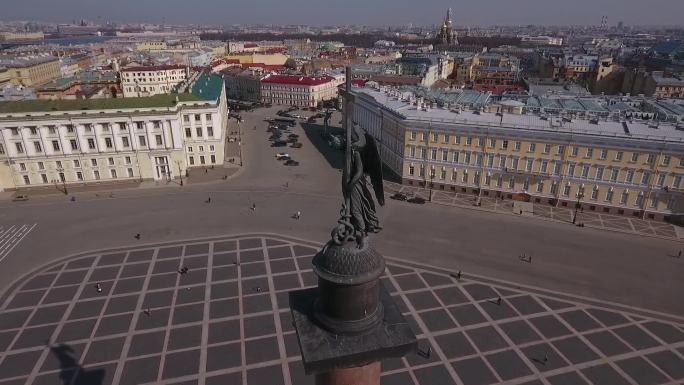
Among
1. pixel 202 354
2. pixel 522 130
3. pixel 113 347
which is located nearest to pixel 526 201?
pixel 522 130

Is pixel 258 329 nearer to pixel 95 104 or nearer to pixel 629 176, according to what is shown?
pixel 629 176

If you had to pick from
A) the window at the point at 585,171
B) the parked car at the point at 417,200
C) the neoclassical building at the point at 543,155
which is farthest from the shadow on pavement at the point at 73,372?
the window at the point at 585,171

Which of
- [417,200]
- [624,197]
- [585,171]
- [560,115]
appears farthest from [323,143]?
[624,197]

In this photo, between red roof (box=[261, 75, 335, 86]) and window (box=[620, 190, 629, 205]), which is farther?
red roof (box=[261, 75, 335, 86])

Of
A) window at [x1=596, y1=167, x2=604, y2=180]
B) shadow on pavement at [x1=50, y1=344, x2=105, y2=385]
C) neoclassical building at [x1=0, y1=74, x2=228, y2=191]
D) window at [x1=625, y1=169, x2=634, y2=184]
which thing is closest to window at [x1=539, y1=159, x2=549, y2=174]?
window at [x1=596, y1=167, x2=604, y2=180]

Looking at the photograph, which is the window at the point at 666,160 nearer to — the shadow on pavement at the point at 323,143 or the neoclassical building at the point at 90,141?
the shadow on pavement at the point at 323,143

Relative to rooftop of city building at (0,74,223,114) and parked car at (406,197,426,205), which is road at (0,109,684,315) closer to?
parked car at (406,197,426,205)
